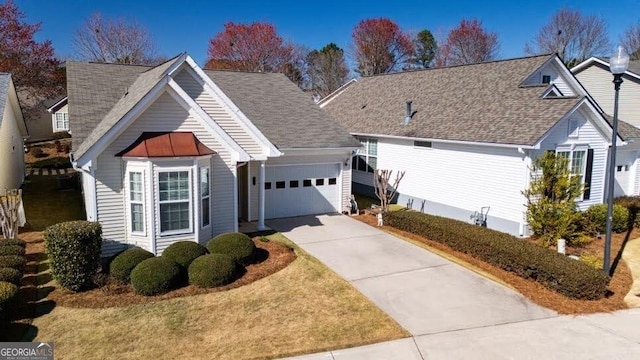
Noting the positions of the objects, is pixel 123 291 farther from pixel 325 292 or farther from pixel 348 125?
pixel 348 125

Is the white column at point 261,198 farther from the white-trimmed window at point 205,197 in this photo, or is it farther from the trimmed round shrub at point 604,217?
the trimmed round shrub at point 604,217

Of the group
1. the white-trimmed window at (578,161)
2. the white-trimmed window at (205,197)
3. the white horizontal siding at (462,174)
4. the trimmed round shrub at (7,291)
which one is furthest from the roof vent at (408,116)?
the trimmed round shrub at (7,291)

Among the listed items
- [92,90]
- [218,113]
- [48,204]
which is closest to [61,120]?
[48,204]

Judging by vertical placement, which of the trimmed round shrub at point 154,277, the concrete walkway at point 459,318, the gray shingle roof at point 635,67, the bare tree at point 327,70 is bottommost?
the concrete walkway at point 459,318

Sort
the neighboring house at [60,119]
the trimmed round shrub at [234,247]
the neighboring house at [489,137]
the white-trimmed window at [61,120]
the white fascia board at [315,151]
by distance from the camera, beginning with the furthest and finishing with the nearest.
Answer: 1. the white-trimmed window at [61,120]
2. the neighboring house at [60,119]
3. the white fascia board at [315,151]
4. the neighboring house at [489,137]
5. the trimmed round shrub at [234,247]

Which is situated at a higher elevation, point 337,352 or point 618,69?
point 618,69

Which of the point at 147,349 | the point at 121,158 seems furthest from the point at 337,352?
the point at 121,158
